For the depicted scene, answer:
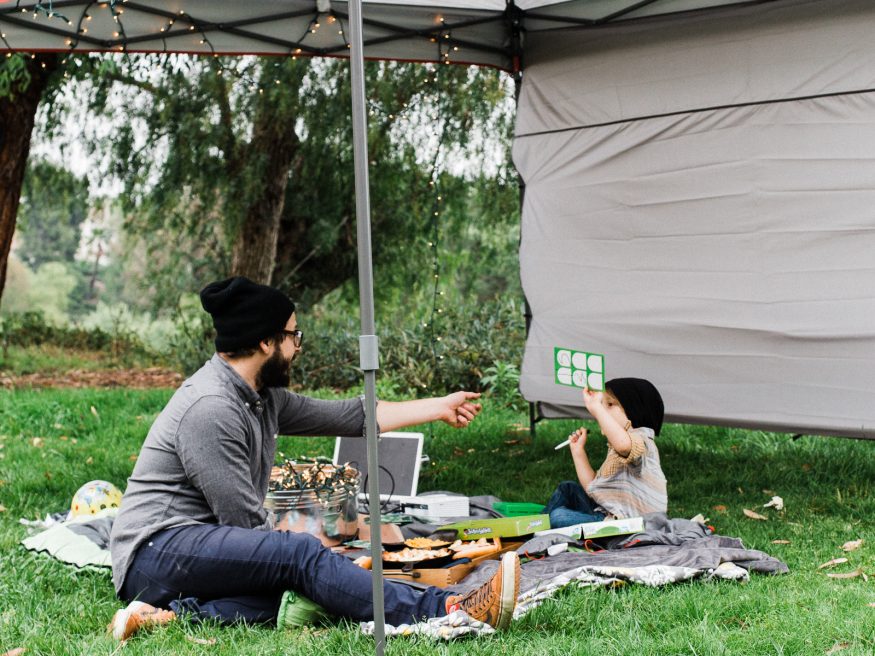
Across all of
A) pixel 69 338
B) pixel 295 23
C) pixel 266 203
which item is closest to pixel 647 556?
pixel 295 23

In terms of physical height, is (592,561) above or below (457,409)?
below

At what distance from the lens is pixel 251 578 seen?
3355mm

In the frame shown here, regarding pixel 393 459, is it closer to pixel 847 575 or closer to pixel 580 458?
pixel 580 458

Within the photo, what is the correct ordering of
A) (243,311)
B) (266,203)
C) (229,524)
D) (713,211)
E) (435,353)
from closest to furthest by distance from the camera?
(229,524) → (243,311) → (713,211) → (435,353) → (266,203)

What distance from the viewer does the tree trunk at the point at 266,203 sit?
10.7 m

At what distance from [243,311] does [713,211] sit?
314 cm

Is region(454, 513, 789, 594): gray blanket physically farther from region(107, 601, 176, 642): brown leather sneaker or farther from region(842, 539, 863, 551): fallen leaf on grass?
region(107, 601, 176, 642): brown leather sneaker

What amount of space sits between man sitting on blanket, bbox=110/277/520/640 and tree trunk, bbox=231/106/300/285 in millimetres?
7263

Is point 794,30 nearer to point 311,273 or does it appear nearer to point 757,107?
point 757,107

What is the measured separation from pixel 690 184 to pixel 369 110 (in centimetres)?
532

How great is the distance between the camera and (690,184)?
Answer: 5703 millimetres

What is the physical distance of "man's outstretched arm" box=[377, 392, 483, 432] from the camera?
418 centimetres

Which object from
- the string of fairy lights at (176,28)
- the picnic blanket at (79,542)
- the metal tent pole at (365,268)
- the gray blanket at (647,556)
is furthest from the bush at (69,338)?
the metal tent pole at (365,268)

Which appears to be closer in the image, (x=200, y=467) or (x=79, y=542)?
(x=200, y=467)
